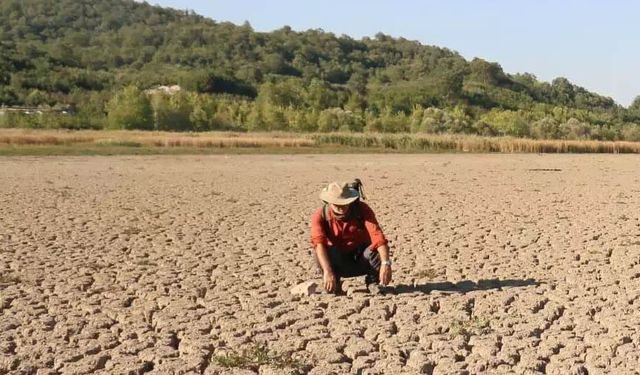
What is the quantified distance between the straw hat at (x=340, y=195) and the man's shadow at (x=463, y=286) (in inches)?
43.8

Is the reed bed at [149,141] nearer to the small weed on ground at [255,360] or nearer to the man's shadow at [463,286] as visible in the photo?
the man's shadow at [463,286]

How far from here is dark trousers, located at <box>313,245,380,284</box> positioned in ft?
22.4

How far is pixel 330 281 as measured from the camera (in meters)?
6.79

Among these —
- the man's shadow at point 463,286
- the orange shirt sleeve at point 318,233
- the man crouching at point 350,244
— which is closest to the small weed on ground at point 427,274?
Answer: the man's shadow at point 463,286

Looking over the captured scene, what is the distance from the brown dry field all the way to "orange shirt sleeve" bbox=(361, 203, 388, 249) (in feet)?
1.56

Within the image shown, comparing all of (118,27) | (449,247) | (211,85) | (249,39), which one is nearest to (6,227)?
(449,247)

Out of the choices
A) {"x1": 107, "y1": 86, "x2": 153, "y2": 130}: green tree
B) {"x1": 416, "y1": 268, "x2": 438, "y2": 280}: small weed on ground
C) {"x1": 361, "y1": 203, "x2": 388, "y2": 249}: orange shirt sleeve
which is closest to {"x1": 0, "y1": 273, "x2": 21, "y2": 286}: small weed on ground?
{"x1": 361, "y1": 203, "x2": 388, "y2": 249}: orange shirt sleeve

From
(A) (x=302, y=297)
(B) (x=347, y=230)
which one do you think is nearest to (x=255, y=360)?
(A) (x=302, y=297)

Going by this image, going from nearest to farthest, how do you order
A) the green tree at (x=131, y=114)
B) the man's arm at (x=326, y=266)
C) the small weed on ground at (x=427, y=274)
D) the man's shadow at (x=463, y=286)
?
the man's arm at (x=326, y=266) < the man's shadow at (x=463, y=286) < the small weed on ground at (x=427, y=274) < the green tree at (x=131, y=114)

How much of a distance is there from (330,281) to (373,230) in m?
0.53

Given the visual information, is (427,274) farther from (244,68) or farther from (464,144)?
(244,68)

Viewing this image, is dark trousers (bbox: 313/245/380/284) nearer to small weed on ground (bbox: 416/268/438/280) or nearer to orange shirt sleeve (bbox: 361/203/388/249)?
orange shirt sleeve (bbox: 361/203/388/249)

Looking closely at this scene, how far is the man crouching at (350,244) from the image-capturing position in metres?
6.67

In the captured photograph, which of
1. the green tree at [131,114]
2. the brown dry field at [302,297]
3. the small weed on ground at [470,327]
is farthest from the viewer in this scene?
the green tree at [131,114]
